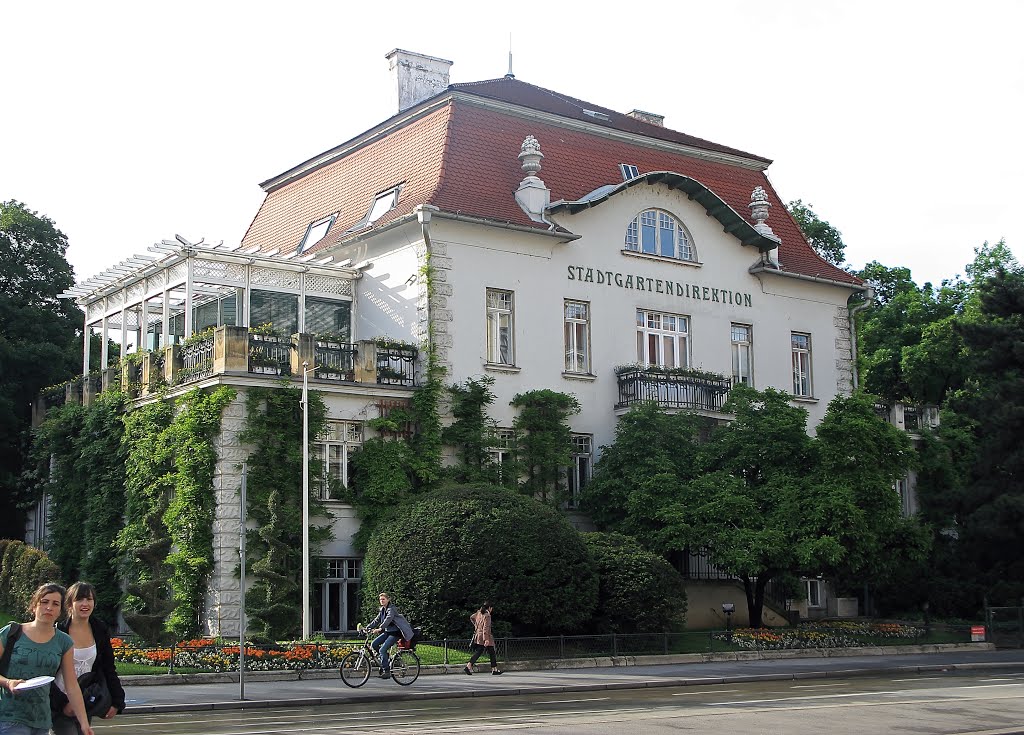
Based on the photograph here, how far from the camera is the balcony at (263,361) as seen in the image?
30250mm

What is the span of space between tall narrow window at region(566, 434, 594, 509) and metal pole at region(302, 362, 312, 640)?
8.61 m

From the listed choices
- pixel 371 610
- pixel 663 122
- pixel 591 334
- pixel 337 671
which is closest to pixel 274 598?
pixel 371 610

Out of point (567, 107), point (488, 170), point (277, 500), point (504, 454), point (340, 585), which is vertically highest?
point (567, 107)

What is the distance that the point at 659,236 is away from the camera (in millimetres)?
38562

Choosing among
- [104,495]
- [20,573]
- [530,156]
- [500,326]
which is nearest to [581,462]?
[500,326]

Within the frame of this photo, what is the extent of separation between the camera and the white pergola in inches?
1291

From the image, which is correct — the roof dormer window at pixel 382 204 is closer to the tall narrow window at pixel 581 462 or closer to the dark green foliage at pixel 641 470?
the tall narrow window at pixel 581 462

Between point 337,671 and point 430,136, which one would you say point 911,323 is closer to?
point 430,136

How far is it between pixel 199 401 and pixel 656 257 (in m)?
14.6

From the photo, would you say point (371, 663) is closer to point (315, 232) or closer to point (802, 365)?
point (315, 232)

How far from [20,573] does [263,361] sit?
31.1ft

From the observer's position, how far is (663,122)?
158ft

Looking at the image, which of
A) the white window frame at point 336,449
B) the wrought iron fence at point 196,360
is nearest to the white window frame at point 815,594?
the white window frame at point 336,449

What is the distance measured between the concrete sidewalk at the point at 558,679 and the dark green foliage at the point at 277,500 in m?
4.83
